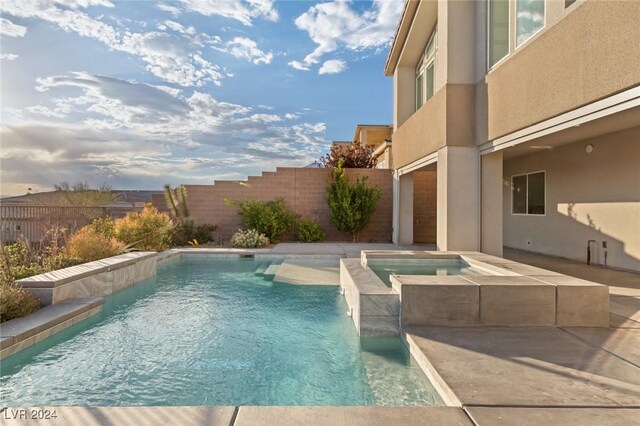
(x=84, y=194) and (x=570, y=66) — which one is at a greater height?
(x=570, y=66)

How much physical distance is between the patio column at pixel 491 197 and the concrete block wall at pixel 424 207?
6118mm

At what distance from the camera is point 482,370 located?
3066 mm

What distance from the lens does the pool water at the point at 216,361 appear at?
315 centimetres

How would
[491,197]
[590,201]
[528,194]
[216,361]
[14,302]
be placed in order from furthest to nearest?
[528,194] < [590,201] < [491,197] < [14,302] < [216,361]

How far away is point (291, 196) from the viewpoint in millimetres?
14539

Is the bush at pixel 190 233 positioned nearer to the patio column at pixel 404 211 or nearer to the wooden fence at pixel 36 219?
the wooden fence at pixel 36 219

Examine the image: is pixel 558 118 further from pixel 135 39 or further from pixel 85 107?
pixel 85 107

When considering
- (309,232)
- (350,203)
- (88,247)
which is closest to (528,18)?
(350,203)

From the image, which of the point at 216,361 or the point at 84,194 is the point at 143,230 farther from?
the point at 216,361

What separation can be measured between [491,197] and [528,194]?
3861mm

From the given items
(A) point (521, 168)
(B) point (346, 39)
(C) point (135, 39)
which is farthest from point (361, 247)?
(C) point (135, 39)

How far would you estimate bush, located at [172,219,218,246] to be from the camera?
1320 cm

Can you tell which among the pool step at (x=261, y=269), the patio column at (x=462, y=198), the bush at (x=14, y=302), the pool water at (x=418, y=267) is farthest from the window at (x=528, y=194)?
the bush at (x=14, y=302)

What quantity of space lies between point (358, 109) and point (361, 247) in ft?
45.5
